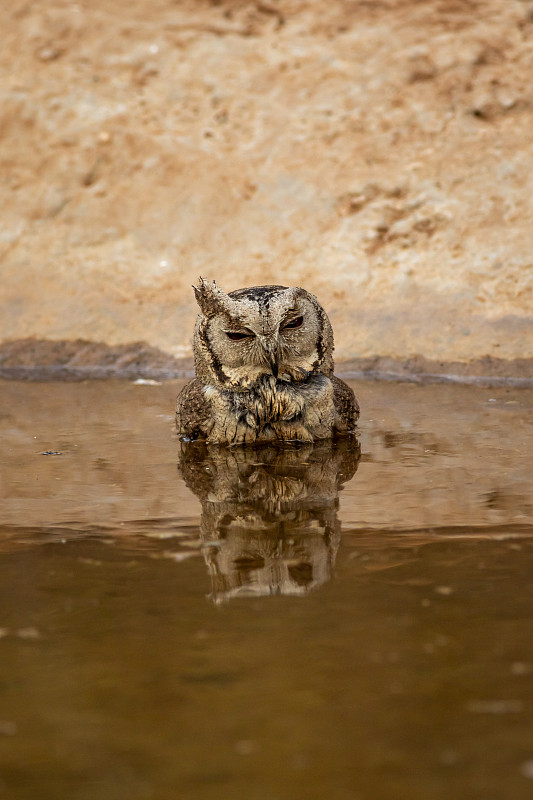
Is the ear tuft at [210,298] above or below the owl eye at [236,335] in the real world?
above

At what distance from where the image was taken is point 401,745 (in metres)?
2.43

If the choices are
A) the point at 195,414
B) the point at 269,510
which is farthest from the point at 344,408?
the point at 269,510

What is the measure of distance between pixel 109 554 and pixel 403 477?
5.96 feet

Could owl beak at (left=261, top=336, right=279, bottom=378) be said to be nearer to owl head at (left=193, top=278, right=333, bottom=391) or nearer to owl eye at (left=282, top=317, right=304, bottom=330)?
owl head at (left=193, top=278, right=333, bottom=391)

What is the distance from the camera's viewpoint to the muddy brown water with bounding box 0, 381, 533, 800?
2377mm

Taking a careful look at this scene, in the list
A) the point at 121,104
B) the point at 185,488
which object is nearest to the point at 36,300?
the point at 121,104

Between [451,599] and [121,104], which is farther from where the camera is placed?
[121,104]

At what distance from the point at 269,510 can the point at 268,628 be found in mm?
1427

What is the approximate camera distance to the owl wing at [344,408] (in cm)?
608

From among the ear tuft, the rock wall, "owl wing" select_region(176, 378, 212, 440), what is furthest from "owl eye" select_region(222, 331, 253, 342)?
the rock wall

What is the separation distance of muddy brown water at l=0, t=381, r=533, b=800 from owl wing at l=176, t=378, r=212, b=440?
468 mm

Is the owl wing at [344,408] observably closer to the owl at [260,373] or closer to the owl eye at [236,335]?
the owl at [260,373]

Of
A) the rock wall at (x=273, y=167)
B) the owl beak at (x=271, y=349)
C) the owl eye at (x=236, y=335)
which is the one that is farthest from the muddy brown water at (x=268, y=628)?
the rock wall at (x=273, y=167)

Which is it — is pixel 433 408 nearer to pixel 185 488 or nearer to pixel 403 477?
pixel 403 477
